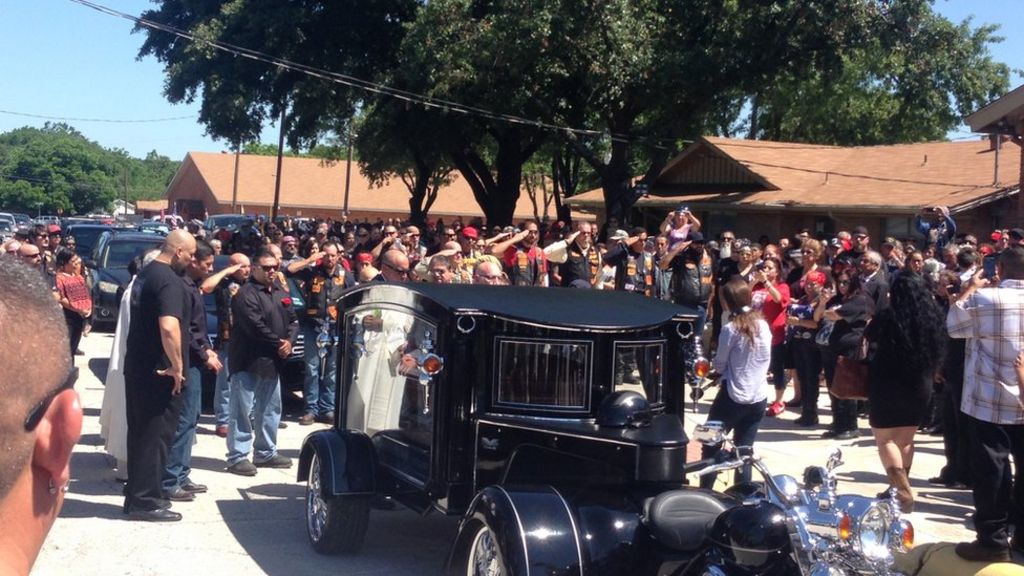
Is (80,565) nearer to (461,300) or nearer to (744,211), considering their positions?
(461,300)

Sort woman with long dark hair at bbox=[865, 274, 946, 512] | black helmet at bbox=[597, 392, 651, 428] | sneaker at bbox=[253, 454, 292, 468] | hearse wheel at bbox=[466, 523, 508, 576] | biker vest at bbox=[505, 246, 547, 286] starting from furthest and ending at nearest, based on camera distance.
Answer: biker vest at bbox=[505, 246, 547, 286]
sneaker at bbox=[253, 454, 292, 468]
woman with long dark hair at bbox=[865, 274, 946, 512]
black helmet at bbox=[597, 392, 651, 428]
hearse wheel at bbox=[466, 523, 508, 576]

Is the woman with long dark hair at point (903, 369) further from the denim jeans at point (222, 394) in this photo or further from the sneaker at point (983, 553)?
the denim jeans at point (222, 394)

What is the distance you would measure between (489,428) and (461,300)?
72 centimetres

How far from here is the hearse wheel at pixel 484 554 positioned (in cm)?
520

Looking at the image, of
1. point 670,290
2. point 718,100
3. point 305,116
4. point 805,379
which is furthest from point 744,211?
point 805,379

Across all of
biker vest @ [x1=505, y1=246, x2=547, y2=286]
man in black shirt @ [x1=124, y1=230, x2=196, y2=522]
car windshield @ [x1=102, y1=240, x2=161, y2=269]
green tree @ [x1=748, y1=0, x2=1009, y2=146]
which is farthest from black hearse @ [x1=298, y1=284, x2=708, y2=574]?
green tree @ [x1=748, y1=0, x2=1009, y2=146]

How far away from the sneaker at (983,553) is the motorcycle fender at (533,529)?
2.72 metres

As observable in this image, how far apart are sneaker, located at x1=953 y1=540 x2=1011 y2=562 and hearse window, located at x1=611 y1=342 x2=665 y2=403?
2.00m

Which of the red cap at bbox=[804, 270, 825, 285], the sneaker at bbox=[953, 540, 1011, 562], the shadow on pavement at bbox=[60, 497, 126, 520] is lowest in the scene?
the shadow on pavement at bbox=[60, 497, 126, 520]

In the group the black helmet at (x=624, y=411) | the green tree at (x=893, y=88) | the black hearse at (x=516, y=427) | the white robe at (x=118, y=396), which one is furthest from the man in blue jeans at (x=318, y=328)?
the green tree at (x=893, y=88)

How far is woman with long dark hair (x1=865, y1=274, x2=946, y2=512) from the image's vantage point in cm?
770

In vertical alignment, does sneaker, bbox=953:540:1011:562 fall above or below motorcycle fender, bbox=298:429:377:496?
below

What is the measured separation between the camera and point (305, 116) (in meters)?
29.2

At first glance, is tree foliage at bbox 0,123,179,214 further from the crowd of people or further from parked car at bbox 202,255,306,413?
the crowd of people
